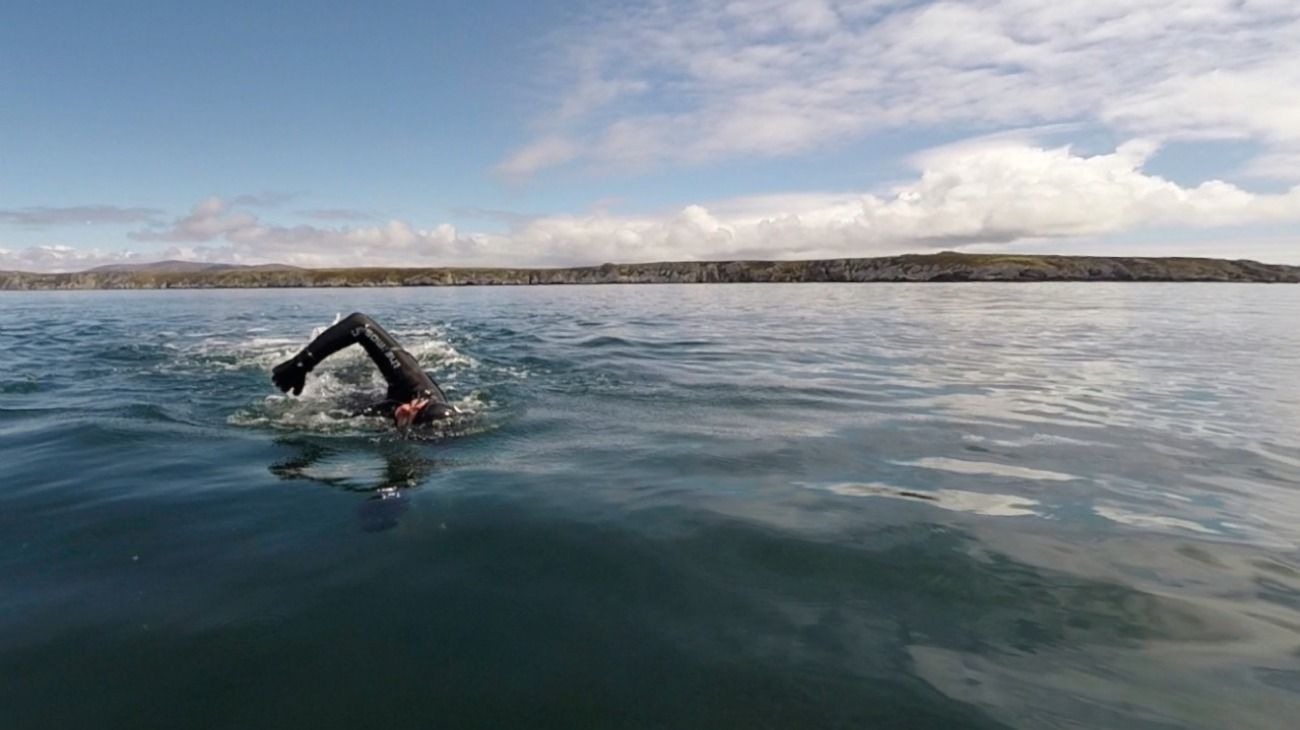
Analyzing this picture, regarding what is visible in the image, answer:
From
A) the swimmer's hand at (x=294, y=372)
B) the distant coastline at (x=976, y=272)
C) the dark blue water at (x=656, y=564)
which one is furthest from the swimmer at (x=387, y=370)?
the distant coastline at (x=976, y=272)

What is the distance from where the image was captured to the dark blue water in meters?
3.78

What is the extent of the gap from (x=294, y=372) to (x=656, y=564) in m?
7.93

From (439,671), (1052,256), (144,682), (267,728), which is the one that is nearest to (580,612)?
(439,671)

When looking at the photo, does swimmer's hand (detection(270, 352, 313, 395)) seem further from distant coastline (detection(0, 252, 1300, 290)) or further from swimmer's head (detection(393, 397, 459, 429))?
distant coastline (detection(0, 252, 1300, 290))

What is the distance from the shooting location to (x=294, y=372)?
1072cm

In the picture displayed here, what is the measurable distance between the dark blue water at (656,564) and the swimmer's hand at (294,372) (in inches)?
25.0

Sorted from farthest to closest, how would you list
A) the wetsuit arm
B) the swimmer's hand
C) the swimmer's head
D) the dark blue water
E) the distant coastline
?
the distant coastline, the swimmer's hand, the wetsuit arm, the swimmer's head, the dark blue water

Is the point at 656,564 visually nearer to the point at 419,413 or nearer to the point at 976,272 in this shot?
the point at 419,413

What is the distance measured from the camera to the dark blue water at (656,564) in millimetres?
3783

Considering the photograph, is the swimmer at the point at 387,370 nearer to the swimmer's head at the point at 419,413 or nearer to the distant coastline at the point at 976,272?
the swimmer's head at the point at 419,413

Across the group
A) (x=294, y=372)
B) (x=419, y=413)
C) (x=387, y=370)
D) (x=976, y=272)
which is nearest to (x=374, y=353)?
(x=387, y=370)

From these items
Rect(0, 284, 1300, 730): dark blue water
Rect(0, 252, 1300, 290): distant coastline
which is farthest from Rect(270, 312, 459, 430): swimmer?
Rect(0, 252, 1300, 290): distant coastline

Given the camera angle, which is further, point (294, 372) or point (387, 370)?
point (294, 372)

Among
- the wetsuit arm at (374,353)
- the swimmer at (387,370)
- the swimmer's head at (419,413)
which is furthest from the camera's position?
the wetsuit arm at (374,353)
